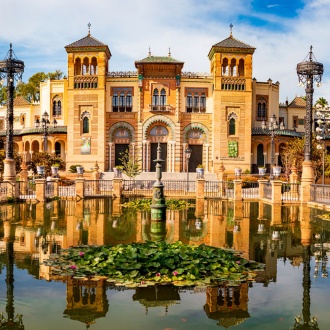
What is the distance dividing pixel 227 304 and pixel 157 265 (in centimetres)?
179

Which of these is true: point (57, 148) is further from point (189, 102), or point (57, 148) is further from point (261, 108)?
point (261, 108)

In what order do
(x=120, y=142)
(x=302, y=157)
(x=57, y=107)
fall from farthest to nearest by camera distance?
(x=57, y=107) → (x=120, y=142) → (x=302, y=157)

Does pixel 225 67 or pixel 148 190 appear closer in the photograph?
pixel 148 190

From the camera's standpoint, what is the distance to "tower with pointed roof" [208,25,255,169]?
40781mm

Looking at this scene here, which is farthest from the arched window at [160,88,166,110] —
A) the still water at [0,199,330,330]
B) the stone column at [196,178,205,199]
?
the still water at [0,199,330,330]

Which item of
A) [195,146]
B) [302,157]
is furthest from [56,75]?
[302,157]

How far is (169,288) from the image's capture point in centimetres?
746

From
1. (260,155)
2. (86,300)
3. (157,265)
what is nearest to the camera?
(86,300)

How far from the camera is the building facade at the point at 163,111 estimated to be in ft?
134

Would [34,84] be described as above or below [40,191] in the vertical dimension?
above

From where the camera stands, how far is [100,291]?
7.23 metres

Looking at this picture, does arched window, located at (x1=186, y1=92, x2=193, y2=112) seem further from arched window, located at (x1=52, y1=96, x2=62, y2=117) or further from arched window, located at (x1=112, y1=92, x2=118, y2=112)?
arched window, located at (x1=52, y1=96, x2=62, y2=117)

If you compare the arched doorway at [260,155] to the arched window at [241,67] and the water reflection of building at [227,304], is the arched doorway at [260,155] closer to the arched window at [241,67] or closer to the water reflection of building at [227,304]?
the arched window at [241,67]

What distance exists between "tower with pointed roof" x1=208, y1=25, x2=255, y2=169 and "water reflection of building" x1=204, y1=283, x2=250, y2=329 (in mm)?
33466
